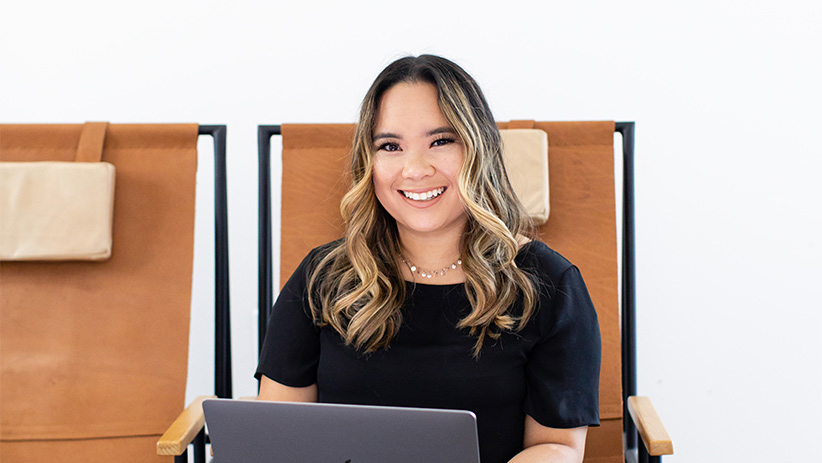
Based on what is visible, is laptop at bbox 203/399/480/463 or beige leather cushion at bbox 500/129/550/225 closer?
laptop at bbox 203/399/480/463

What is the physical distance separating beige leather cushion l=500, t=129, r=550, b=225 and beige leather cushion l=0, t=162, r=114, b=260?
2.95ft

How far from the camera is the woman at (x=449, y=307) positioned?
1246 mm

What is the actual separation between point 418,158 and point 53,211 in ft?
2.82

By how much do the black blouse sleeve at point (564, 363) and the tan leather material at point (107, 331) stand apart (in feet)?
2.77

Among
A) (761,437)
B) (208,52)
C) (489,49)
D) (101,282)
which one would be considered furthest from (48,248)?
(761,437)

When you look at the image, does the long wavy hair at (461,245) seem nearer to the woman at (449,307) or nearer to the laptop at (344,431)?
the woman at (449,307)

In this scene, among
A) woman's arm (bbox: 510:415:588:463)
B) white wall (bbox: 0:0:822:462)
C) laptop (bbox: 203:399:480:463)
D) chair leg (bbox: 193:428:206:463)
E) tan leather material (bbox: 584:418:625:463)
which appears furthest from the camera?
white wall (bbox: 0:0:822:462)

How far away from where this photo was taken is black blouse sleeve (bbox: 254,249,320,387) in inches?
52.9

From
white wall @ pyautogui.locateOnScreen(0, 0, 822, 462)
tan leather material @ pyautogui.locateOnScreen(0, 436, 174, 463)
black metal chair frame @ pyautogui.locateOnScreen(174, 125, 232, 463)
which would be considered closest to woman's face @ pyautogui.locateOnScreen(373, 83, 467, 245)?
black metal chair frame @ pyautogui.locateOnScreen(174, 125, 232, 463)

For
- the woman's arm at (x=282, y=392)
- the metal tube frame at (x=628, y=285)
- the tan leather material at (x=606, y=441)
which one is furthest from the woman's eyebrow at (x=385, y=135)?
the tan leather material at (x=606, y=441)

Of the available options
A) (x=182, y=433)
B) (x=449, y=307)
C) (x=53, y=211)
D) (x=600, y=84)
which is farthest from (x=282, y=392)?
(x=600, y=84)

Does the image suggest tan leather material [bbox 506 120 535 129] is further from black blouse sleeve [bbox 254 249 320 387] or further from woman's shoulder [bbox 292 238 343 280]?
black blouse sleeve [bbox 254 249 320 387]

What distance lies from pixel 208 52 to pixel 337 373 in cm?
111

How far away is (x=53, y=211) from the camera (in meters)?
1.56
